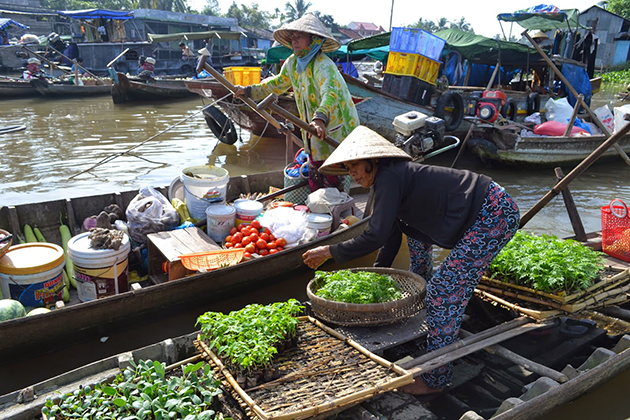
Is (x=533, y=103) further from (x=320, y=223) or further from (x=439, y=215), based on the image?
(x=439, y=215)

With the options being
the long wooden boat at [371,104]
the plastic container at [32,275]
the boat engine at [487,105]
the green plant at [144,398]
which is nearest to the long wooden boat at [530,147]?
the boat engine at [487,105]

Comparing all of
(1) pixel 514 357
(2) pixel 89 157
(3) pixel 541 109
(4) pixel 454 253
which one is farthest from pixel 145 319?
(3) pixel 541 109

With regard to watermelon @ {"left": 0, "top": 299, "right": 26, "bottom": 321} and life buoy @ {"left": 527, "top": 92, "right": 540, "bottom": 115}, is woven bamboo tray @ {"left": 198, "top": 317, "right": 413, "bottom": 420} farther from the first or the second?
life buoy @ {"left": 527, "top": 92, "right": 540, "bottom": 115}

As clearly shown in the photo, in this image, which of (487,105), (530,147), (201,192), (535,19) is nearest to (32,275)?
(201,192)

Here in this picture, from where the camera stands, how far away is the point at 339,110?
4473 millimetres

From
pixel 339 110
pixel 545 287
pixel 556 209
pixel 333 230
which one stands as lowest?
pixel 556 209

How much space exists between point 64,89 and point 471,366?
18.6m

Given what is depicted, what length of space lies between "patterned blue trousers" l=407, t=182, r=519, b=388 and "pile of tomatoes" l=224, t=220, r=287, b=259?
1.95 metres

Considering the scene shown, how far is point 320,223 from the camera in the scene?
4.57 m

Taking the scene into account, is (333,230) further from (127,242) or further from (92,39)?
(92,39)

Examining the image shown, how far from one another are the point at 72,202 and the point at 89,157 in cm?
597

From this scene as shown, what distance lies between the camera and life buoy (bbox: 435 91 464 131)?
947 centimetres

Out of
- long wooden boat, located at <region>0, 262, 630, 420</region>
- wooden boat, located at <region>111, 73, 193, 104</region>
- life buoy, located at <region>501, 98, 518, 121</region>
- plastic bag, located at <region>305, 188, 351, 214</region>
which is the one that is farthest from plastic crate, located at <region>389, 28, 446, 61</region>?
wooden boat, located at <region>111, 73, 193, 104</region>

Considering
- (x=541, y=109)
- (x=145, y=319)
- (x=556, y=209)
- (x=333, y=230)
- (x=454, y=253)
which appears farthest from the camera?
(x=541, y=109)
